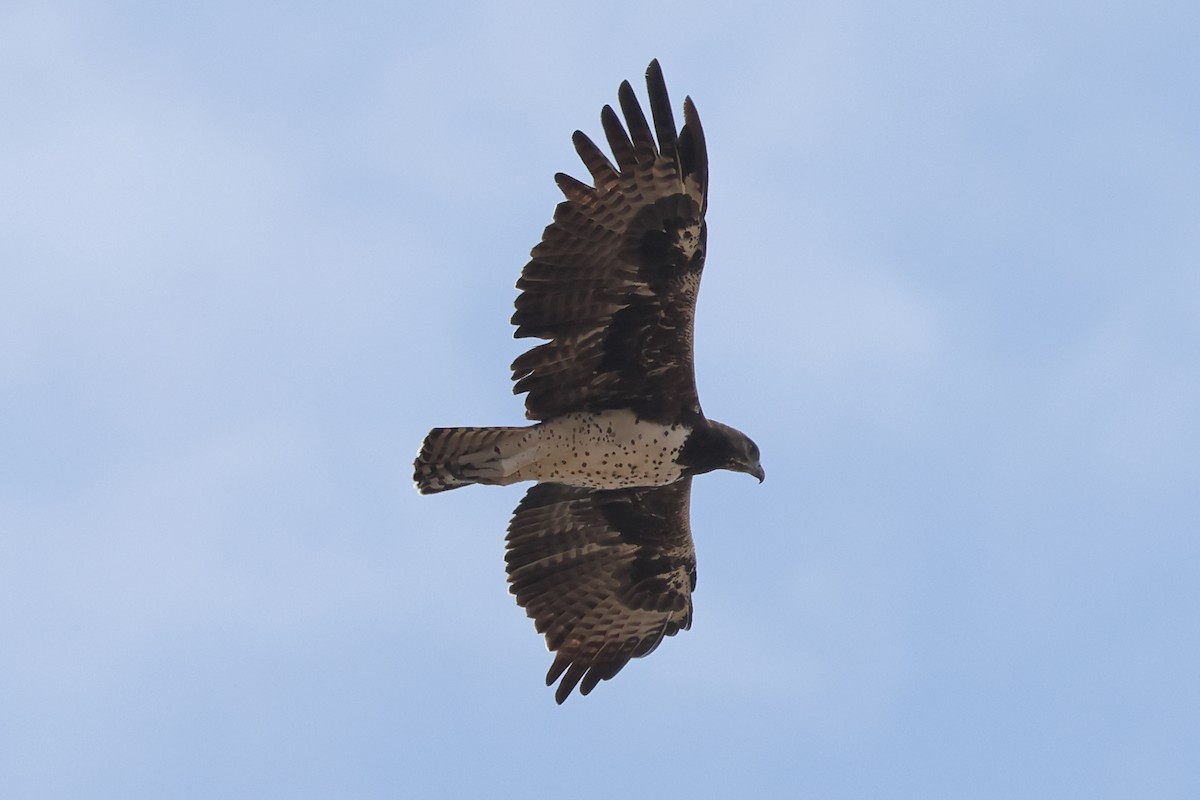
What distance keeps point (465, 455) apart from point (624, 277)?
1577 mm

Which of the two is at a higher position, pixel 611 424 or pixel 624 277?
pixel 624 277

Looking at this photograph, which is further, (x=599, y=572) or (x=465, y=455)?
(x=599, y=572)

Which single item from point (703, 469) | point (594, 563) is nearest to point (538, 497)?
point (594, 563)

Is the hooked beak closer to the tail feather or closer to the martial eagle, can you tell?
the martial eagle

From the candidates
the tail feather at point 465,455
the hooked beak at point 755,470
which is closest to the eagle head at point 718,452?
the hooked beak at point 755,470

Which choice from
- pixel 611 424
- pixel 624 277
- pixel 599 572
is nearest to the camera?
pixel 624 277

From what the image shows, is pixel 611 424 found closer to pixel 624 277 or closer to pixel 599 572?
pixel 624 277

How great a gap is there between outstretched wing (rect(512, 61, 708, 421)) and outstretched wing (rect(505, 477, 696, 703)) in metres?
1.28

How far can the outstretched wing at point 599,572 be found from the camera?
43.0 ft

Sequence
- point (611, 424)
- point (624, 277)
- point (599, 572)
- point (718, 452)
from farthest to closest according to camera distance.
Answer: point (599, 572), point (718, 452), point (611, 424), point (624, 277)

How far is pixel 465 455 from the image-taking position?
12039 millimetres

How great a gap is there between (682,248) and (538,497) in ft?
8.15

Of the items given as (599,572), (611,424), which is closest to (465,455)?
(611,424)

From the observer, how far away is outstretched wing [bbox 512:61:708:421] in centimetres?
1129
